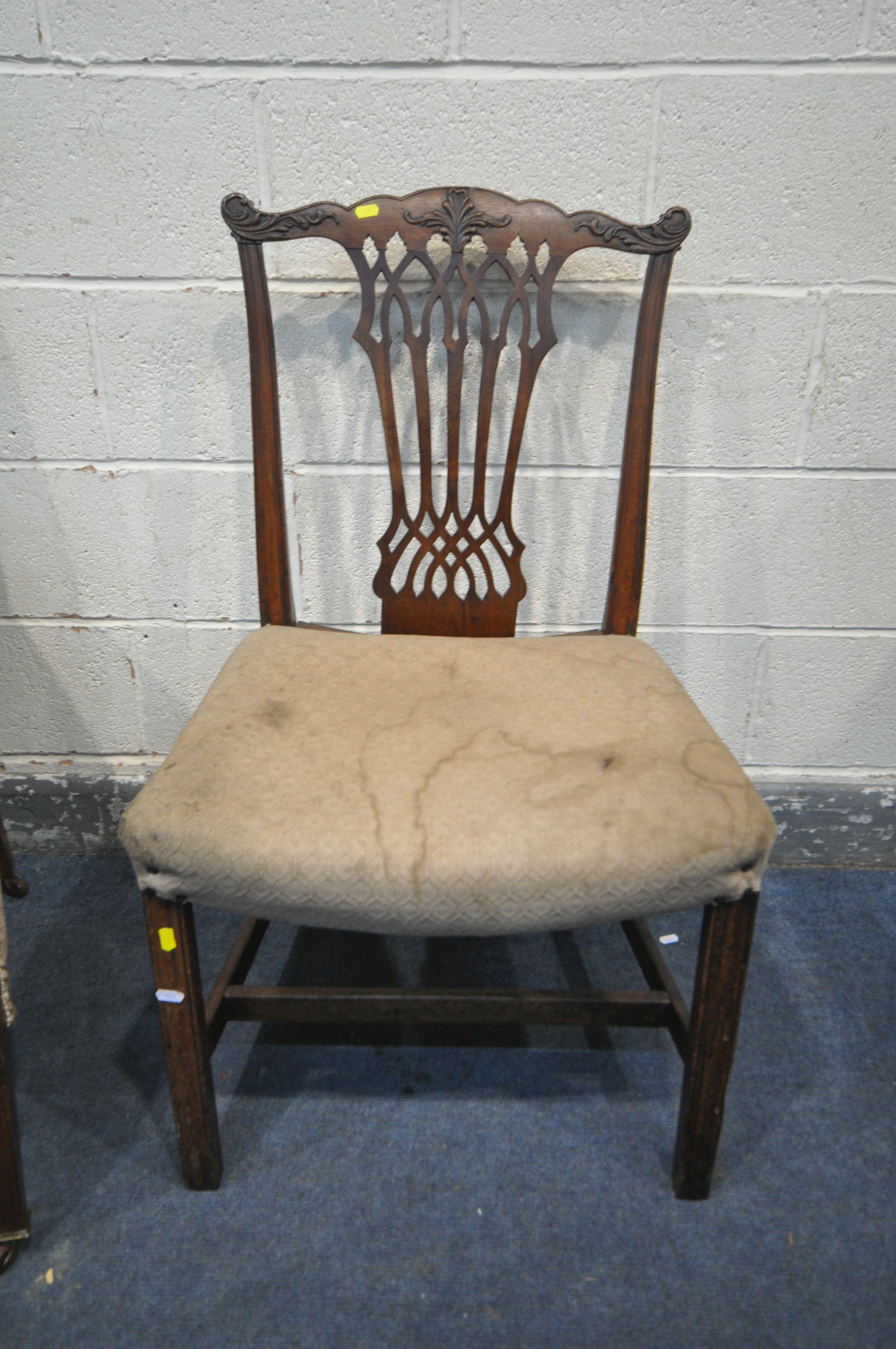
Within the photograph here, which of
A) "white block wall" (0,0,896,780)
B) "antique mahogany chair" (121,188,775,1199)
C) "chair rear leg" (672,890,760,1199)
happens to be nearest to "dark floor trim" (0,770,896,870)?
"white block wall" (0,0,896,780)

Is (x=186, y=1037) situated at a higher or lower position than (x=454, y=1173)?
higher

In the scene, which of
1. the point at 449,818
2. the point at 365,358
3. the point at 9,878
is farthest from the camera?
the point at 9,878

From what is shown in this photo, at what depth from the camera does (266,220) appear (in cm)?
96

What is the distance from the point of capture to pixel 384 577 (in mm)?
1072

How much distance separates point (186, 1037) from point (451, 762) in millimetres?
394

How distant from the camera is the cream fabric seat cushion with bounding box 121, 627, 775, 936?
2.35 feet

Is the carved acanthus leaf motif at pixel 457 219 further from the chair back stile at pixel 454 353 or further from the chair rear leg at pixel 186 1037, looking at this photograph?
the chair rear leg at pixel 186 1037

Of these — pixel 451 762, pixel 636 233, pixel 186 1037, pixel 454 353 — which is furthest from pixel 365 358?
pixel 186 1037

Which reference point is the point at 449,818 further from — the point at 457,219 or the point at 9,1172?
the point at 457,219

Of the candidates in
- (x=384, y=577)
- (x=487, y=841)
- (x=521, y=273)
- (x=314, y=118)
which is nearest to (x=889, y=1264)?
(x=487, y=841)

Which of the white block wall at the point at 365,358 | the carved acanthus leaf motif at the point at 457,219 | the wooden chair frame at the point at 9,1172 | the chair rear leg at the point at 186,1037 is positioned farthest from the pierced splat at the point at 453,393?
the wooden chair frame at the point at 9,1172

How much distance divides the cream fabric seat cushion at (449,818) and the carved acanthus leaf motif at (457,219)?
55 cm

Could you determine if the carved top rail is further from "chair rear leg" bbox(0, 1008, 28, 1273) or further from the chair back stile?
"chair rear leg" bbox(0, 1008, 28, 1273)

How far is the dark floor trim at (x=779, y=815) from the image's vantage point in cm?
143
